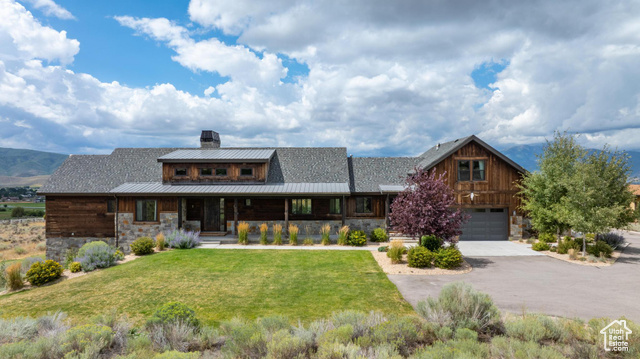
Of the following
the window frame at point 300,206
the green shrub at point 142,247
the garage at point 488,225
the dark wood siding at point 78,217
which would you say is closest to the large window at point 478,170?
the garage at point 488,225

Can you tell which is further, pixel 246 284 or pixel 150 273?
pixel 150 273

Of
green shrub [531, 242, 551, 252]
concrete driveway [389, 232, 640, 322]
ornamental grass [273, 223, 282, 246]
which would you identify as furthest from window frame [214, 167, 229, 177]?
green shrub [531, 242, 551, 252]

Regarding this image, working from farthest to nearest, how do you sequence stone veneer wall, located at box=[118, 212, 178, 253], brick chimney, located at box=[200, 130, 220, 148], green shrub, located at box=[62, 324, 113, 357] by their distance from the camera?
brick chimney, located at box=[200, 130, 220, 148] < stone veneer wall, located at box=[118, 212, 178, 253] < green shrub, located at box=[62, 324, 113, 357]

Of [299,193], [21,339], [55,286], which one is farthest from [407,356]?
[299,193]

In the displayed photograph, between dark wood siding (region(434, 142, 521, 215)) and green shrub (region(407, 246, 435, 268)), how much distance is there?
9008 millimetres

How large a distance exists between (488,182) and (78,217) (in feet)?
93.5

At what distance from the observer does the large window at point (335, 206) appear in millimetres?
23203

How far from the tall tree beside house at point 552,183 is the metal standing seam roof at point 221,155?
1741cm

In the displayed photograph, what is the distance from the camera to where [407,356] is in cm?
697

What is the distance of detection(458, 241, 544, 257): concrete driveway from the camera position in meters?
18.1

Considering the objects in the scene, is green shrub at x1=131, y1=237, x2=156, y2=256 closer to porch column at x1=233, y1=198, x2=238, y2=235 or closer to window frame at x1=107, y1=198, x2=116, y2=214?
porch column at x1=233, y1=198, x2=238, y2=235

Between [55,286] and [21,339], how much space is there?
21.3ft

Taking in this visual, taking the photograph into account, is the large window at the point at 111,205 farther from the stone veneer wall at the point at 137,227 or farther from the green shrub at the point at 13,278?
the green shrub at the point at 13,278

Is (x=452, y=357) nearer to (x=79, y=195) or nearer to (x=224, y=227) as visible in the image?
(x=224, y=227)
